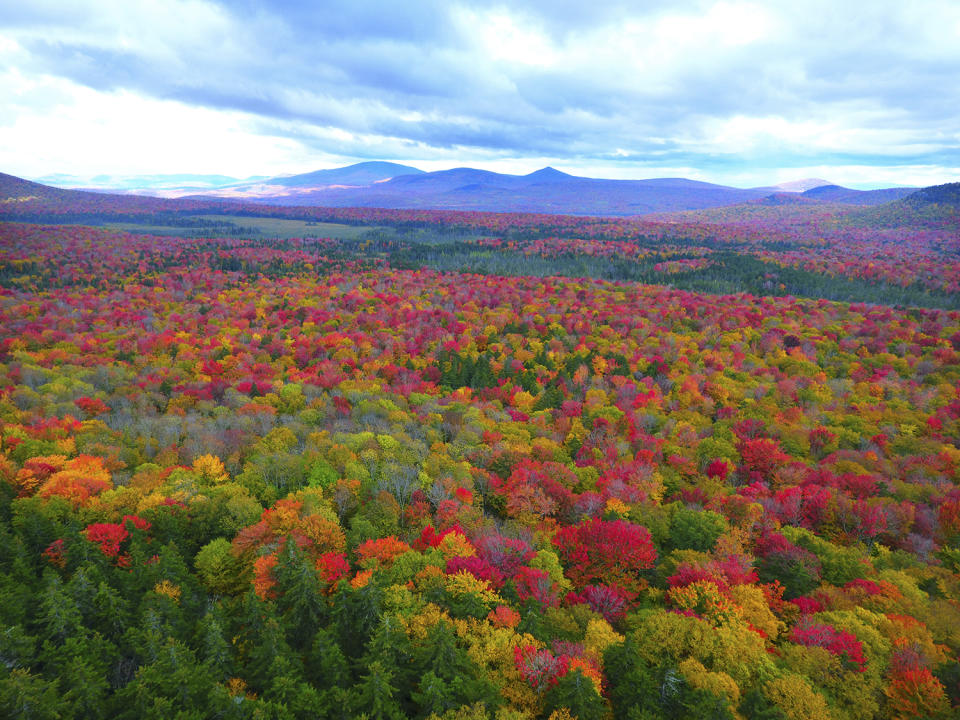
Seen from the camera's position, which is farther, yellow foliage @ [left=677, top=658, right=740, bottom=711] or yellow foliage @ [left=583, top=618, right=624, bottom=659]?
yellow foliage @ [left=583, top=618, right=624, bottom=659]

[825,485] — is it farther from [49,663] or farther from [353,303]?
[353,303]

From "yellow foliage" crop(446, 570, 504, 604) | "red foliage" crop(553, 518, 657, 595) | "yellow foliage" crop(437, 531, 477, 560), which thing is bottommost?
"red foliage" crop(553, 518, 657, 595)

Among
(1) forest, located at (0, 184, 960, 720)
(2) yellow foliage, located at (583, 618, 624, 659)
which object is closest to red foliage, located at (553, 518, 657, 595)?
(1) forest, located at (0, 184, 960, 720)

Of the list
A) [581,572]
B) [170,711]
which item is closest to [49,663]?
[170,711]

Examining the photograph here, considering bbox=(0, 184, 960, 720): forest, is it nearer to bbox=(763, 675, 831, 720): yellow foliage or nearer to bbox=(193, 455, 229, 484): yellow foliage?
bbox=(763, 675, 831, 720): yellow foliage

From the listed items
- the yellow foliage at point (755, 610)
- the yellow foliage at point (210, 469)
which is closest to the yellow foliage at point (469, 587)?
the yellow foliage at point (755, 610)

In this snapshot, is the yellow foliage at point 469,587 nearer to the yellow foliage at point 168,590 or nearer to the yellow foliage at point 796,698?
the yellow foliage at point 796,698

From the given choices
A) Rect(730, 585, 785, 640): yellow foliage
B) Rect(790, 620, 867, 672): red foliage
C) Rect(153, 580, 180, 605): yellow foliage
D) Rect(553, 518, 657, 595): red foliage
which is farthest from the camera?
Rect(553, 518, 657, 595): red foliage

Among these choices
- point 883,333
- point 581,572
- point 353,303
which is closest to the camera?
point 581,572
